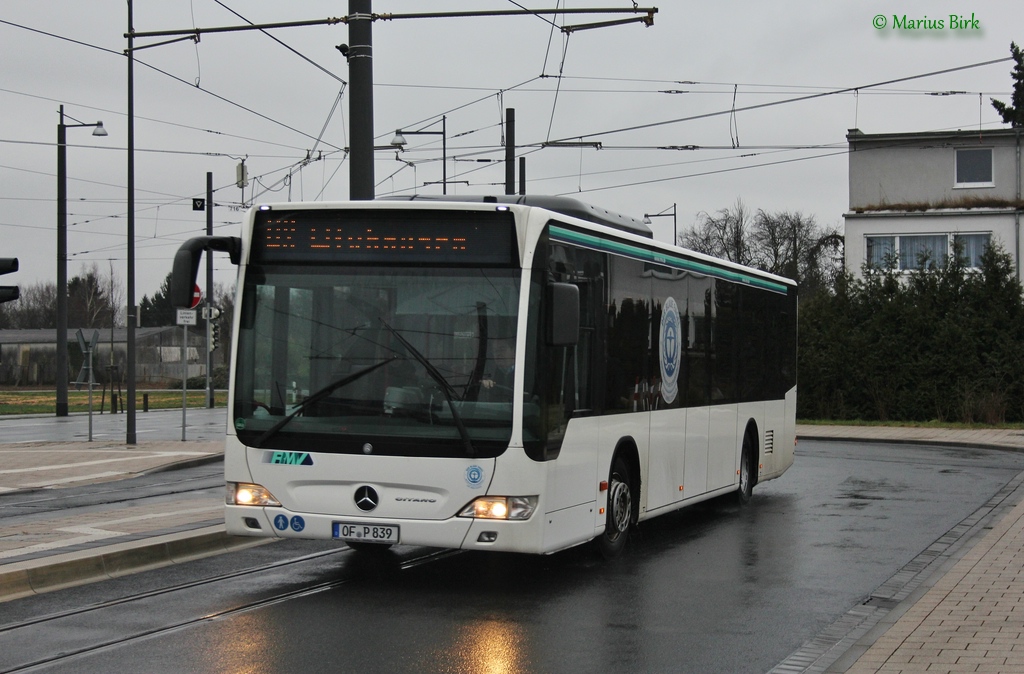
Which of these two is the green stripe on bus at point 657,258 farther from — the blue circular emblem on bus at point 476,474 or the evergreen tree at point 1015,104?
→ the evergreen tree at point 1015,104

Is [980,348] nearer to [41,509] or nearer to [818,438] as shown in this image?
[818,438]

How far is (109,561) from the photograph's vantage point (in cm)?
1005

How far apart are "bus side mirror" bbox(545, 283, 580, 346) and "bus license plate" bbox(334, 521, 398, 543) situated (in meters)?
1.71

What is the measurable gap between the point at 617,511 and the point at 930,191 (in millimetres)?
39132

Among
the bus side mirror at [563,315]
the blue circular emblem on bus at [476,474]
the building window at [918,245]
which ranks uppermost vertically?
the building window at [918,245]

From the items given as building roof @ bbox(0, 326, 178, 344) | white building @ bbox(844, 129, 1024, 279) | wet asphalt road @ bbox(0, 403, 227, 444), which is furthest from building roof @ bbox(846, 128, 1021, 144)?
building roof @ bbox(0, 326, 178, 344)

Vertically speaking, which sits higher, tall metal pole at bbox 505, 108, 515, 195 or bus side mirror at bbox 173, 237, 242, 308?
tall metal pole at bbox 505, 108, 515, 195

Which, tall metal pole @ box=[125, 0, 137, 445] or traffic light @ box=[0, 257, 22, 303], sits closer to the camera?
traffic light @ box=[0, 257, 22, 303]

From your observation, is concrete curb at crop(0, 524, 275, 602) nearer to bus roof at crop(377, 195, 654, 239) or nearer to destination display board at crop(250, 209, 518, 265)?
destination display board at crop(250, 209, 518, 265)

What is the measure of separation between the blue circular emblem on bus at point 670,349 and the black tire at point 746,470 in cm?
292

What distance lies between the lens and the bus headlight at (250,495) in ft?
30.7

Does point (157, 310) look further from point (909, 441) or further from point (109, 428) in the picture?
point (909, 441)

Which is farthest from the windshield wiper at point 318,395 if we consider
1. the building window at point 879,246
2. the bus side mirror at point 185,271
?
the building window at point 879,246

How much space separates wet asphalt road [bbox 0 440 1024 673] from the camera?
23.8ft
